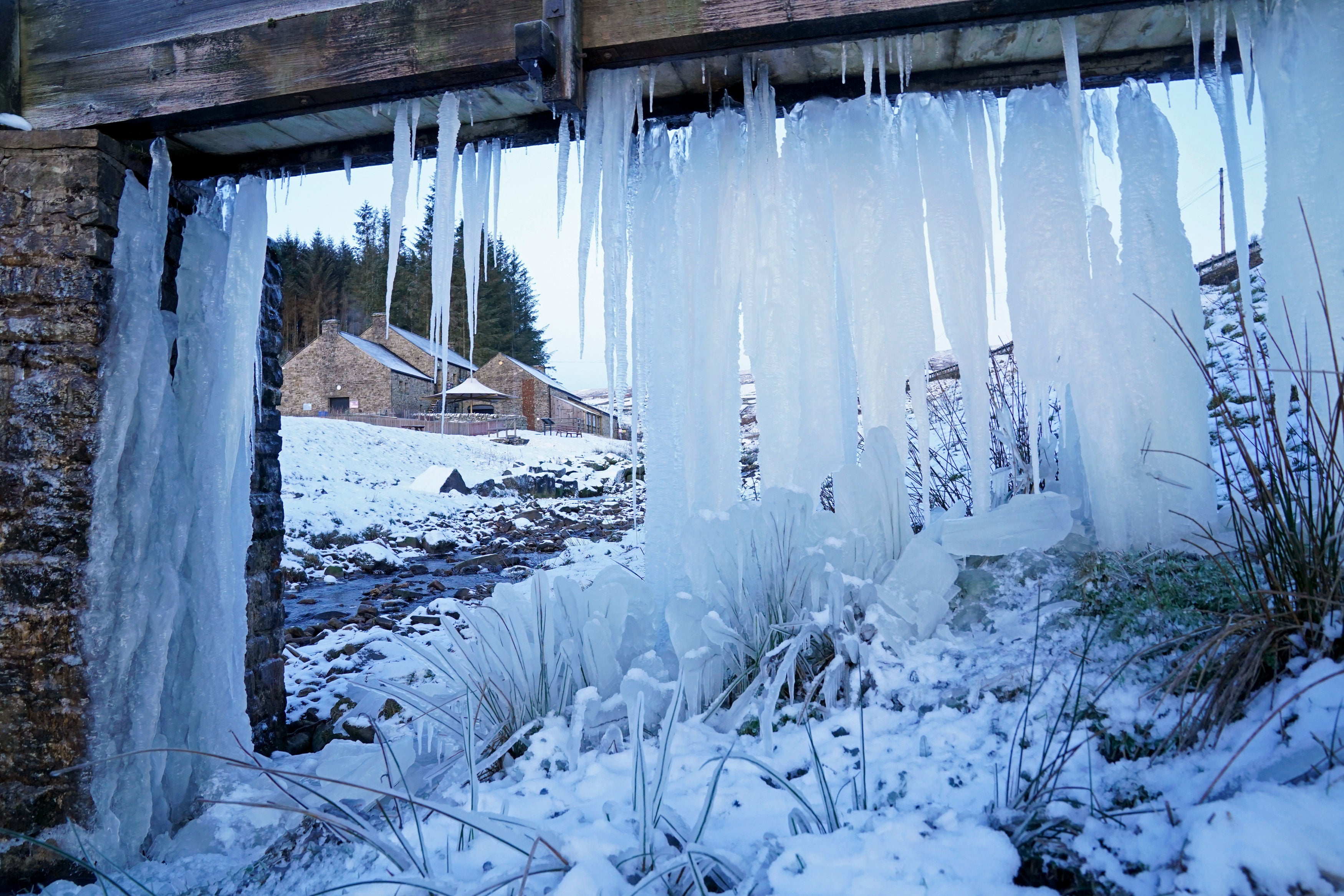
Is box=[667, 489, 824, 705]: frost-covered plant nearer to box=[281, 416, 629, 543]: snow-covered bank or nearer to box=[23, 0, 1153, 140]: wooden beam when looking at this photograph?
box=[23, 0, 1153, 140]: wooden beam

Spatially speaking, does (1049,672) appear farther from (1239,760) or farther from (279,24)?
(279,24)

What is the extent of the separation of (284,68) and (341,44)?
7.6 inches

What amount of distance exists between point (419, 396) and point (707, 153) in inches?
868

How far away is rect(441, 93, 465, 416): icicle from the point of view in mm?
2193

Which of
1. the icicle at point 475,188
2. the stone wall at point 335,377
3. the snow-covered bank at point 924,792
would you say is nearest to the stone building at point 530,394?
the stone wall at point 335,377

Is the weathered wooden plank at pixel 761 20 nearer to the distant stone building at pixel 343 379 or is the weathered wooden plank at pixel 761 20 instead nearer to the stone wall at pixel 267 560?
the stone wall at pixel 267 560

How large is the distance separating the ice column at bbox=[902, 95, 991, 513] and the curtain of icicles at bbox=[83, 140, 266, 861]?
2.44m

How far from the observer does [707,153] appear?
244cm

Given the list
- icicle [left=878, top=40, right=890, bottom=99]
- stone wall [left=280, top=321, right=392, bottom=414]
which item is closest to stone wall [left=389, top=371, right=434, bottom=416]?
stone wall [left=280, top=321, right=392, bottom=414]

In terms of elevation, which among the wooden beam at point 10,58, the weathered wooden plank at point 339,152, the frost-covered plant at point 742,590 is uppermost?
the wooden beam at point 10,58

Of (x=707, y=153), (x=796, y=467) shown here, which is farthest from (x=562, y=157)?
(x=796, y=467)

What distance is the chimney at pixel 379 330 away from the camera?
23.9m

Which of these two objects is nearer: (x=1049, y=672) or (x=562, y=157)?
(x=1049, y=672)

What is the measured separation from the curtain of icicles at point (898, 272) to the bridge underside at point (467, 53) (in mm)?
109
